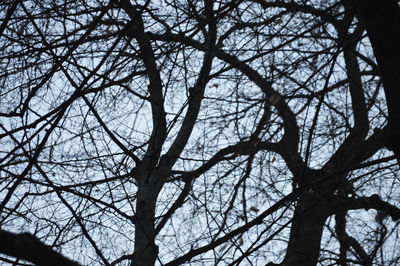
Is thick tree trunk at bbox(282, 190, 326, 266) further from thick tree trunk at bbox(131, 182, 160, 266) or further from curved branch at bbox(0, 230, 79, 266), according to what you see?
curved branch at bbox(0, 230, 79, 266)

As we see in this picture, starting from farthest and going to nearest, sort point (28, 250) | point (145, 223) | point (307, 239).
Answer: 1. point (307, 239)
2. point (145, 223)
3. point (28, 250)

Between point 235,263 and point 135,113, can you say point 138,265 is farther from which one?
point 135,113

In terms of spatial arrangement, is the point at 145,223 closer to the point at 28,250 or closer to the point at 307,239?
the point at 307,239

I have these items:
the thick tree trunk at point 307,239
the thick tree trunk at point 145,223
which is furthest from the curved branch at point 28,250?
the thick tree trunk at point 307,239

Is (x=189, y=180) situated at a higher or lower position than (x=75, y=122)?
lower

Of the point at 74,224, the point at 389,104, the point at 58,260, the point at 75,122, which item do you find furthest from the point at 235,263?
the point at 75,122

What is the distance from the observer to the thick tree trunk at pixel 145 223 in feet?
8.71

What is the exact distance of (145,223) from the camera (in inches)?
115

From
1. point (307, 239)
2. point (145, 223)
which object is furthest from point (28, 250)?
point (307, 239)

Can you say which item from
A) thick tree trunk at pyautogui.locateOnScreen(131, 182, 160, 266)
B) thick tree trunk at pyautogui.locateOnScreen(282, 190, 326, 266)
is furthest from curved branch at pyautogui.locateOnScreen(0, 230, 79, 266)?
thick tree trunk at pyautogui.locateOnScreen(282, 190, 326, 266)

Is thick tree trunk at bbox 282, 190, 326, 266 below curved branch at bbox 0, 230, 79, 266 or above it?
above

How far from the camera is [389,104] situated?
1.98 metres

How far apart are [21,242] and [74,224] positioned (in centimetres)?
246

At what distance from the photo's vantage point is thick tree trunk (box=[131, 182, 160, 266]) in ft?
8.71
